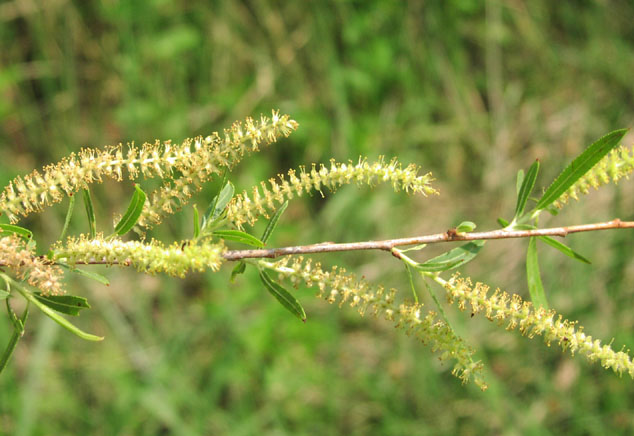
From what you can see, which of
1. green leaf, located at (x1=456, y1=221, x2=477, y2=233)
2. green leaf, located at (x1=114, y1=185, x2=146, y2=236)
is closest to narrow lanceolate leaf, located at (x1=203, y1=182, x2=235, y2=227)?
green leaf, located at (x1=114, y1=185, x2=146, y2=236)

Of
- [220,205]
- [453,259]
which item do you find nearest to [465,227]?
[453,259]

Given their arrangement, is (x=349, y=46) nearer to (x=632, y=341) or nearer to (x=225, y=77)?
(x=225, y=77)

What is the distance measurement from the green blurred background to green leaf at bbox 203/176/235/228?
2296 millimetres

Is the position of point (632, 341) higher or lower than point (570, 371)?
higher

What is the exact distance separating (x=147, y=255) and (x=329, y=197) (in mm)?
3115

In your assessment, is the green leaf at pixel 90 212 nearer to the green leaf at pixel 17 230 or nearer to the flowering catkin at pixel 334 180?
the green leaf at pixel 17 230

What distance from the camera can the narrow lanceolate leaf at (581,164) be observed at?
51.7 inches

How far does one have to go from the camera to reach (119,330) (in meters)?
3.59

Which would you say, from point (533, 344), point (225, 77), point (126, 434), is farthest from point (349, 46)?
point (126, 434)

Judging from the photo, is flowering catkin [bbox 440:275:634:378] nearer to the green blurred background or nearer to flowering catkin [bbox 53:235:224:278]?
flowering catkin [bbox 53:235:224:278]

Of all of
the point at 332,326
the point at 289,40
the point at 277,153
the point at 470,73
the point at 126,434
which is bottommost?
the point at 126,434

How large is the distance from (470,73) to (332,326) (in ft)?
7.44

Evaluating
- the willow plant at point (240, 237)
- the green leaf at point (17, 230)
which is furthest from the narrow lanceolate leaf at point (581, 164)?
the green leaf at point (17, 230)

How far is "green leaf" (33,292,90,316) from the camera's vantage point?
1193 mm
